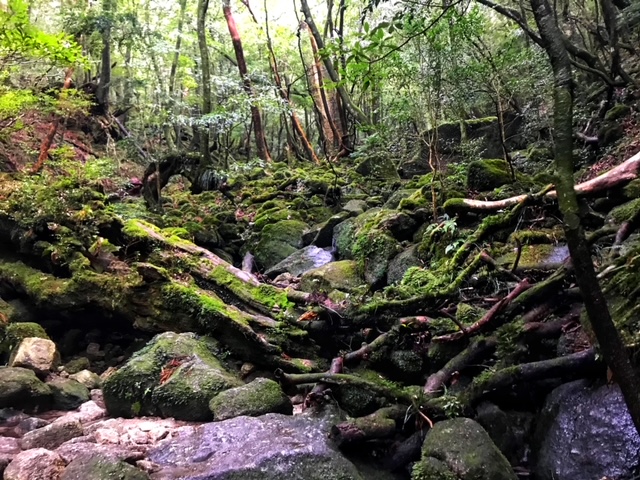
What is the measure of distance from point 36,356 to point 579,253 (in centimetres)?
655

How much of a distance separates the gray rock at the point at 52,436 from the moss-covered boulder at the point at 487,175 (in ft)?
23.3

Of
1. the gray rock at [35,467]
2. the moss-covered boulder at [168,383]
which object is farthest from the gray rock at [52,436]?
the moss-covered boulder at [168,383]

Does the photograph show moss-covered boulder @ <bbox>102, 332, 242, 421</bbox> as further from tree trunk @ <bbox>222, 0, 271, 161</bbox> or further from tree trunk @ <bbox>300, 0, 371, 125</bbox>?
tree trunk @ <bbox>300, 0, 371, 125</bbox>

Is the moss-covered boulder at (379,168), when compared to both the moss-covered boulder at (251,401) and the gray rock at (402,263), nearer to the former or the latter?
the gray rock at (402,263)

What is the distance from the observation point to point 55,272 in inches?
312

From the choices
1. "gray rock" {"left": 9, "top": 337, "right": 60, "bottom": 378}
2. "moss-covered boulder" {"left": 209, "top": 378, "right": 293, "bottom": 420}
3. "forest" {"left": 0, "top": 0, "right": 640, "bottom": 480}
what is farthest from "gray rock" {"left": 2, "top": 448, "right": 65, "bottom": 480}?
"gray rock" {"left": 9, "top": 337, "right": 60, "bottom": 378}

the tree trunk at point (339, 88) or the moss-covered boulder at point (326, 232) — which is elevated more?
the tree trunk at point (339, 88)

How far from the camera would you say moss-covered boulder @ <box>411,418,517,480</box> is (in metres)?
3.47

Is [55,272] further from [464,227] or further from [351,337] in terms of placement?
[464,227]

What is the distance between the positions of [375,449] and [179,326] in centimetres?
372

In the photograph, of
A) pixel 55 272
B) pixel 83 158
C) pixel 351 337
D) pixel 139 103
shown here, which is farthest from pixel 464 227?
pixel 139 103

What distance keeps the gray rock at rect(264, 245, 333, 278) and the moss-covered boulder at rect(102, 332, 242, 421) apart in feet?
12.4

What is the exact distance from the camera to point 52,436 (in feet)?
15.0

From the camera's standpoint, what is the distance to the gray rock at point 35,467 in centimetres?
357
